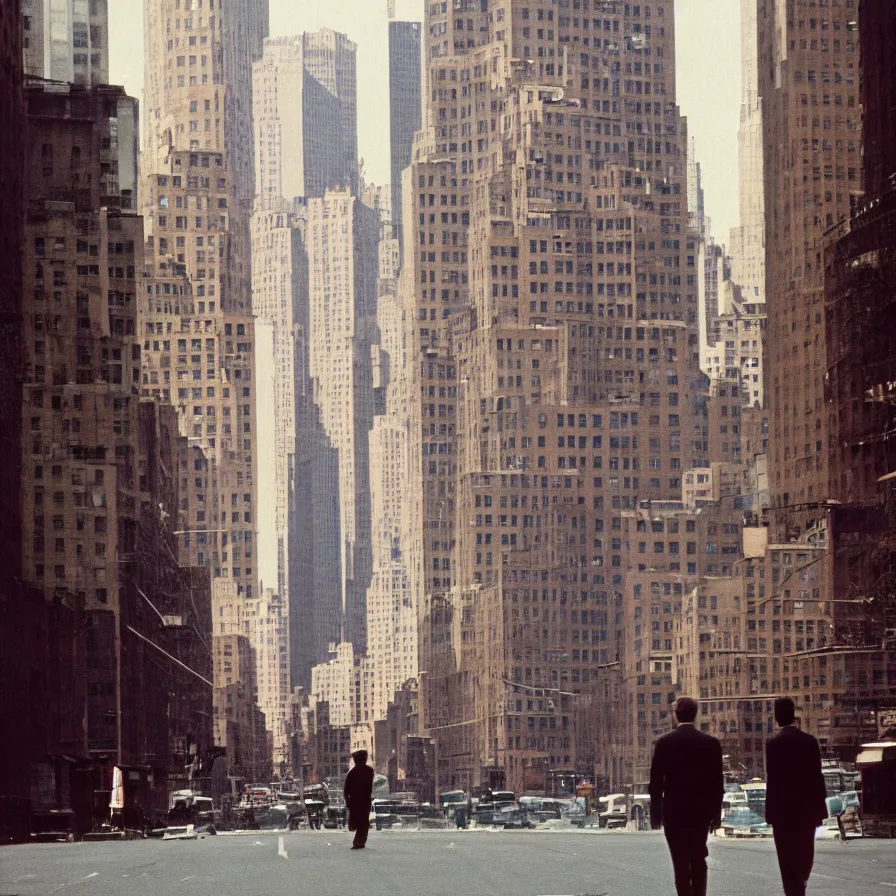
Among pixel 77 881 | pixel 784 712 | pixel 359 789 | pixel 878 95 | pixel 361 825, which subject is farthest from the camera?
pixel 878 95

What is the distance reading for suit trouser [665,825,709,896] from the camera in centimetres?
2130

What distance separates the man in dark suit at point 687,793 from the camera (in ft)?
69.5

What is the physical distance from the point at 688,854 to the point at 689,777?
33.1 inches

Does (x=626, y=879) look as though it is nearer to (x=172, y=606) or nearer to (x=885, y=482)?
(x=885, y=482)

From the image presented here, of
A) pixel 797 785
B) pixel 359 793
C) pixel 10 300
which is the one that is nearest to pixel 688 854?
pixel 797 785

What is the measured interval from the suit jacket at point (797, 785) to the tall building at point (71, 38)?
583 feet

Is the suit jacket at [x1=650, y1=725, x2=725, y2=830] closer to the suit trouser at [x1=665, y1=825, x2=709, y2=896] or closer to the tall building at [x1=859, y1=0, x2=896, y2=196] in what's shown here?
the suit trouser at [x1=665, y1=825, x2=709, y2=896]

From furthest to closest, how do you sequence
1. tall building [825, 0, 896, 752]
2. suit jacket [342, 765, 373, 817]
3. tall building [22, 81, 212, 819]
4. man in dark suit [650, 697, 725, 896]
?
tall building [22, 81, 212, 819] → tall building [825, 0, 896, 752] → suit jacket [342, 765, 373, 817] → man in dark suit [650, 697, 725, 896]

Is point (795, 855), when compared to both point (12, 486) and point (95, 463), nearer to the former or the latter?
point (12, 486)

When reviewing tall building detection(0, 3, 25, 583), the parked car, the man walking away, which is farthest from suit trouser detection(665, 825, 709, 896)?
tall building detection(0, 3, 25, 583)

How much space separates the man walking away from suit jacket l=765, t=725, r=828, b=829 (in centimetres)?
1777

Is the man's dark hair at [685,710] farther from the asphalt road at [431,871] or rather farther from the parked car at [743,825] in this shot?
the parked car at [743,825]

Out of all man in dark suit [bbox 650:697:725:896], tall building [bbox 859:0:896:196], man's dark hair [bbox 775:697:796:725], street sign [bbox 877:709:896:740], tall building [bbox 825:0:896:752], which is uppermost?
tall building [bbox 859:0:896:196]

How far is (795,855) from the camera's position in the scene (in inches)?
858
